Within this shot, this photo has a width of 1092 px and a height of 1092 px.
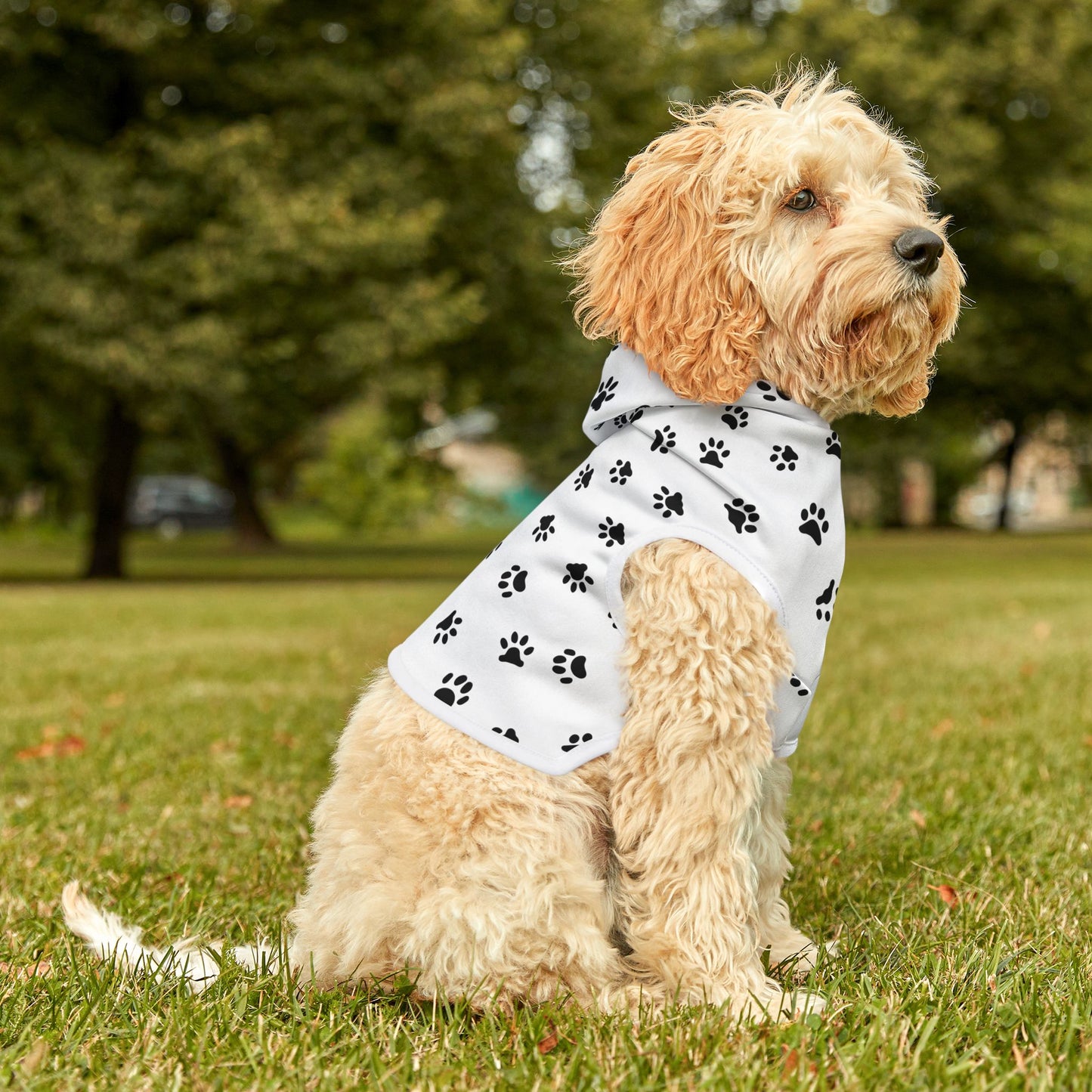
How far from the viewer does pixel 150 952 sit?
313 centimetres

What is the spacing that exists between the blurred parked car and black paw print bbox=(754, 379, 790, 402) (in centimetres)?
4774

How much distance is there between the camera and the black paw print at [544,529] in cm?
294

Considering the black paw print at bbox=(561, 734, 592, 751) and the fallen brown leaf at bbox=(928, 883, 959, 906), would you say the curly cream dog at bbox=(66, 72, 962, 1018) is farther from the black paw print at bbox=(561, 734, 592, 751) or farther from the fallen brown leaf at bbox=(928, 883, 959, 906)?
the fallen brown leaf at bbox=(928, 883, 959, 906)

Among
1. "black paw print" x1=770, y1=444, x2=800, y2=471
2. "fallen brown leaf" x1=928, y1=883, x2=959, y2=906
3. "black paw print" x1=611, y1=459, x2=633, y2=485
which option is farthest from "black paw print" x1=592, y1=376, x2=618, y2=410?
"fallen brown leaf" x1=928, y1=883, x2=959, y2=906

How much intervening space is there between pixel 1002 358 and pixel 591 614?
24.5m

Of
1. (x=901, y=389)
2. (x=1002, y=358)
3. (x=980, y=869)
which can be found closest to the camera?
(x=901, y=389)

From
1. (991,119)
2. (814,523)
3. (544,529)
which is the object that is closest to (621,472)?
(544,529)

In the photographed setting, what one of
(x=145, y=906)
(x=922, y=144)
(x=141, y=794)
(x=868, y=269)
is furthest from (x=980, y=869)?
(x=922, y=144)

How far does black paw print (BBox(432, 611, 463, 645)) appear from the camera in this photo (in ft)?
9.79

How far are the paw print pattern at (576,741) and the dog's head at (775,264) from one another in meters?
0.86

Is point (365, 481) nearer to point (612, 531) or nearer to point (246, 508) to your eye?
point (246, 508)

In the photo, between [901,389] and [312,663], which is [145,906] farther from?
[312,663]

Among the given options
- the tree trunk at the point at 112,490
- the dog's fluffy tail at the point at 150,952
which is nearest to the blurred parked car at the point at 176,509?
the tree trunk at the point at 112,490

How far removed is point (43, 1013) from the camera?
2.83 metres
